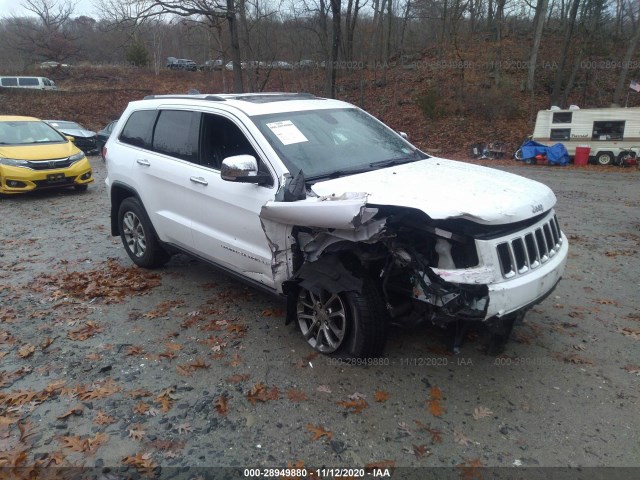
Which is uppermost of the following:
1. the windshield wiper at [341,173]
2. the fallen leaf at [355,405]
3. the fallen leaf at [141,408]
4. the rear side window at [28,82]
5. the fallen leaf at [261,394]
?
the rear side window at [28,82]

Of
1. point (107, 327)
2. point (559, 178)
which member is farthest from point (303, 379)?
point (559, 178)

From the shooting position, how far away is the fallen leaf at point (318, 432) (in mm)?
2942

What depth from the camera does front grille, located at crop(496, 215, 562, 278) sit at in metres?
3.10

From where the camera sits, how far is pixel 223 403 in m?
3.24

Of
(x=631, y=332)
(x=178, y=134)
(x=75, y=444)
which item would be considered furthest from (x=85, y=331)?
(x=631, y=332)

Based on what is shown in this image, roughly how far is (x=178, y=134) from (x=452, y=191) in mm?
2905

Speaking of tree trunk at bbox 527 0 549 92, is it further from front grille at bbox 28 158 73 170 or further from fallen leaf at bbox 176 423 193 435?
fallen leaf at bbox 176 423 193 435

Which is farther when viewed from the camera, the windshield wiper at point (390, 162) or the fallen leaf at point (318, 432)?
the windshield wiper at point (390, 162)

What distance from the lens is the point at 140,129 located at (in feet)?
17.7

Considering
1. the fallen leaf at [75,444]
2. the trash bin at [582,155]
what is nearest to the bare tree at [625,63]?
the trash bin at [582,155]

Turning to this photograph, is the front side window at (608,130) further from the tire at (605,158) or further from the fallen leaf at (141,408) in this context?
A: the fallen leaf at (141,408)

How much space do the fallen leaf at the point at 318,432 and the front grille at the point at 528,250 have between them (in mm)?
1516

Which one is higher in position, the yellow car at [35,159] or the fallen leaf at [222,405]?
the yellow car at [35,159]

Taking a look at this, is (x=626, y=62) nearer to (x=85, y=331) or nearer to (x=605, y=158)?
(x=605, y=158)
